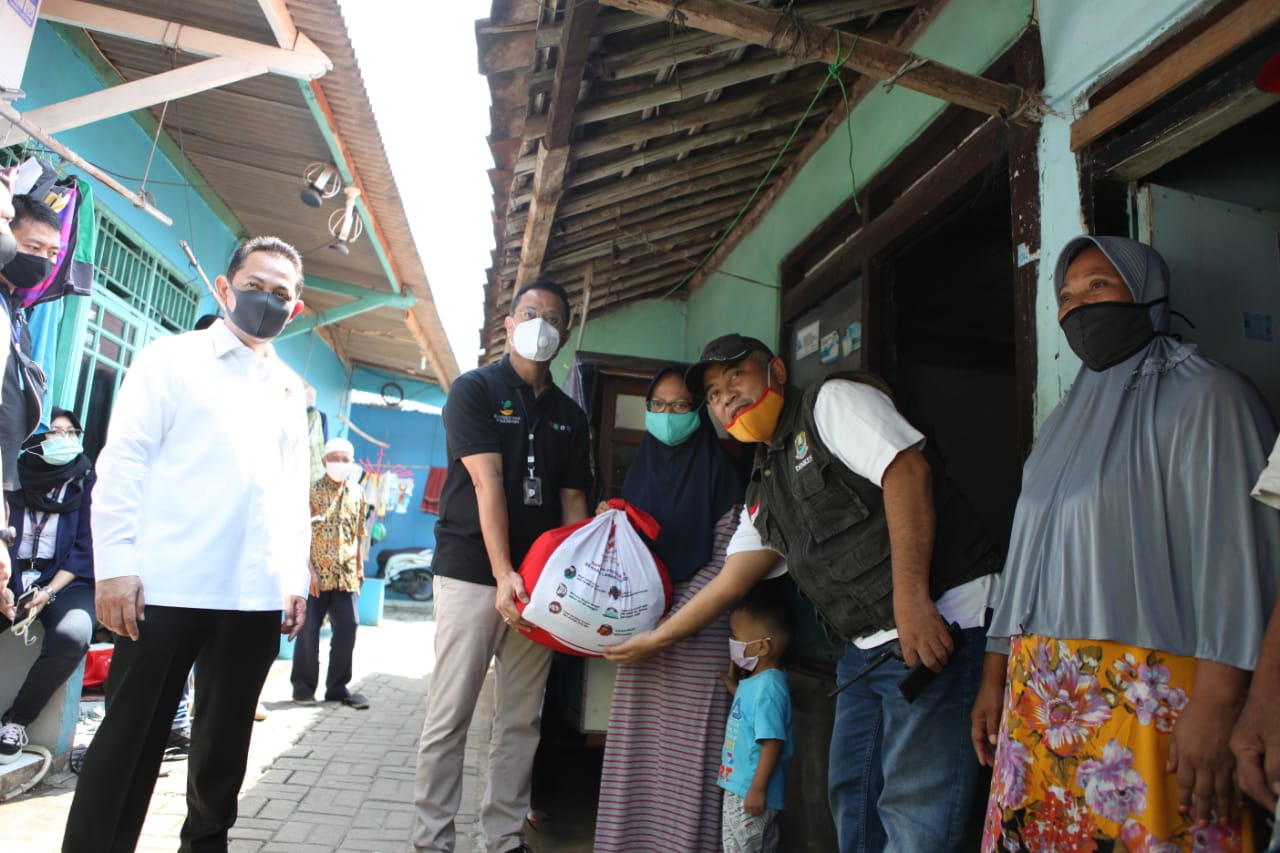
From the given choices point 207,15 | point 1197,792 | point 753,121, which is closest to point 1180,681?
point 1197,792

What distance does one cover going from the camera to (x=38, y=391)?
316 cm

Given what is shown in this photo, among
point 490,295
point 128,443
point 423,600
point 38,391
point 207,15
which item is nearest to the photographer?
point 128,443

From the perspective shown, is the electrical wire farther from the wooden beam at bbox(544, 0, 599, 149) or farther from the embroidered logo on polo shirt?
the embroidered logo on polo shirt

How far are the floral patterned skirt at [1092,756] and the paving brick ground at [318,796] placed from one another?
7.24ft

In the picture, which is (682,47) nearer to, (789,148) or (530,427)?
(789,148)

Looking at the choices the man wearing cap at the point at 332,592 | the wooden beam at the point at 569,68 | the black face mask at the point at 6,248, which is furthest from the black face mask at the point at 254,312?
the man wearing cap at the point at 332,592

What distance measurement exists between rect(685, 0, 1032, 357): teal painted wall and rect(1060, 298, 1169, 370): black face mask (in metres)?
1.52

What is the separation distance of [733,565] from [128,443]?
1790 millimetres

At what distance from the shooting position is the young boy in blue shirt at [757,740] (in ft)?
8.19

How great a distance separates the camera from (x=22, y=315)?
10.8 ft

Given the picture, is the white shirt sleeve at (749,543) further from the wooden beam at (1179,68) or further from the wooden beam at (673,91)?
the wooden beam at (673,91)

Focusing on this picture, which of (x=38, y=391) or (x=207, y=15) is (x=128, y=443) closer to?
(x=38, y=391)

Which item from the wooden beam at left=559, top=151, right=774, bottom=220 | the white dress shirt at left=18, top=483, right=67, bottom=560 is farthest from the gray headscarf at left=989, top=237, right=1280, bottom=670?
the white dress shirt at left=18, top=483, right=67, bottom=560

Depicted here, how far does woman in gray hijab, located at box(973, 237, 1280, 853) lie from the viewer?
4.33 feet
